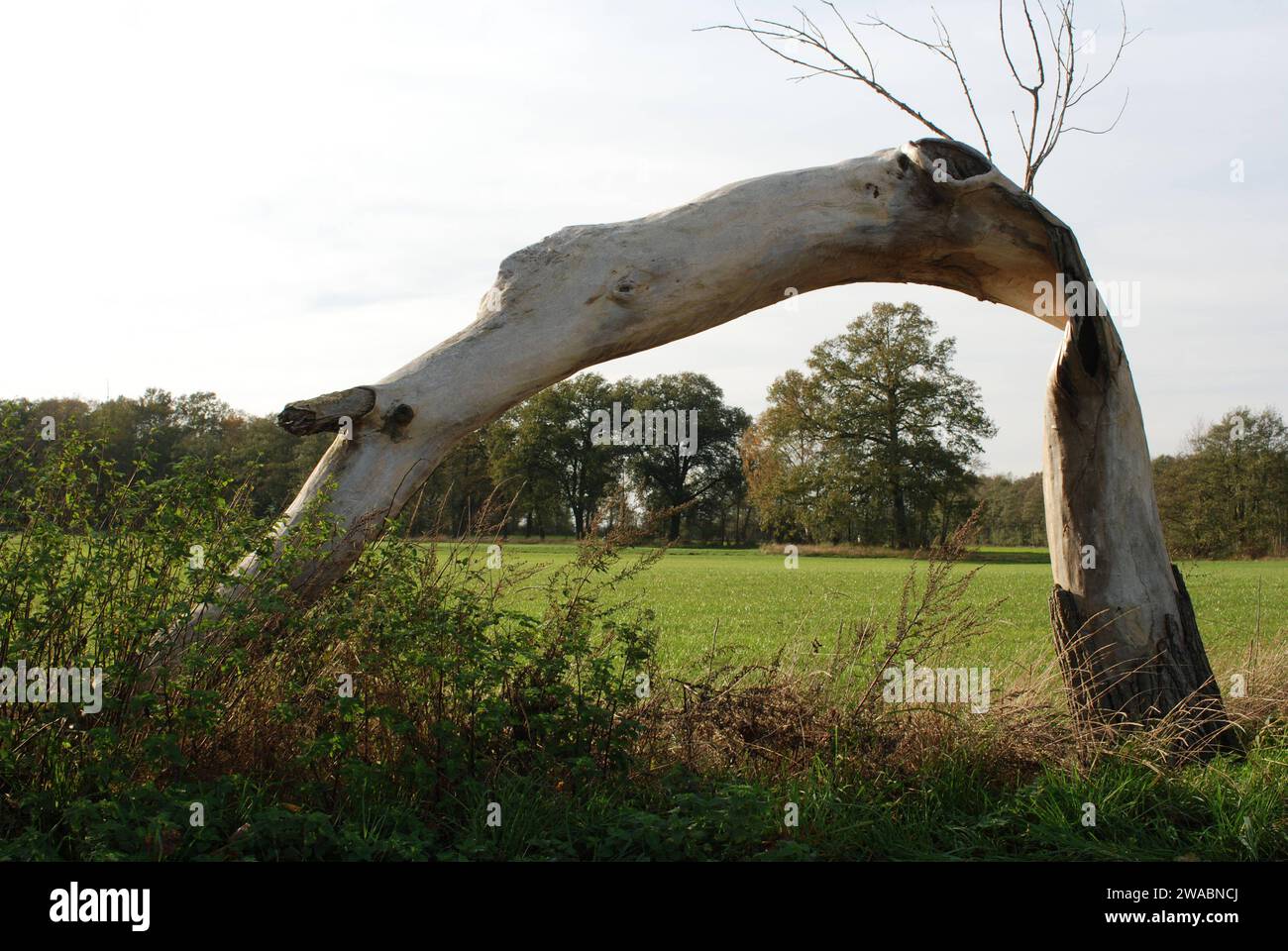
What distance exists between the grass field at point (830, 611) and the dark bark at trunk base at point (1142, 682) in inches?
30.2

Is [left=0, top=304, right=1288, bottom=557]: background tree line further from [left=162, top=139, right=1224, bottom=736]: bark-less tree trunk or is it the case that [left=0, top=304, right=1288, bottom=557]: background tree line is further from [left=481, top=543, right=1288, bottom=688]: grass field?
[left=162, top=139, right=1224, bottom=736]: bark-less tree trunk

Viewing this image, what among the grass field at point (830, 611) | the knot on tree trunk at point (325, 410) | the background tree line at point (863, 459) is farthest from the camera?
the background tree line at point (863, 459)

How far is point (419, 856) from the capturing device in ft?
13.1

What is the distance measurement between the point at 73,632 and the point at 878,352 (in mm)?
60141

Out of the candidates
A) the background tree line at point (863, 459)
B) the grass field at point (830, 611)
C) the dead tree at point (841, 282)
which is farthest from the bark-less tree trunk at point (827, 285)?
the background tree line at point (863, 459)

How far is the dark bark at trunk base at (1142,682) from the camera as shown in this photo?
596 centimetres

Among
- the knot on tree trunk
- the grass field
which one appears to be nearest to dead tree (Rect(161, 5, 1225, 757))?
the knot on tree trunk

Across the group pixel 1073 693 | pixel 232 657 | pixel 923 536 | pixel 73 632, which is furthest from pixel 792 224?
pixel 923 536

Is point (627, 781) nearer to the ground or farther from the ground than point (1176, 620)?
nearer to the ground

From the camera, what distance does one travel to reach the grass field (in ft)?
30.8

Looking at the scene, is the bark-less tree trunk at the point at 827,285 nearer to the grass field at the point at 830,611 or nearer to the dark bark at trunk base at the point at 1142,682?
the dark bark at trunk base at the point at 1142,682

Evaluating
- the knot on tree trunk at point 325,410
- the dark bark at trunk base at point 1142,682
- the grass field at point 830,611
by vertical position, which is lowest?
the grass field at point 830,611
